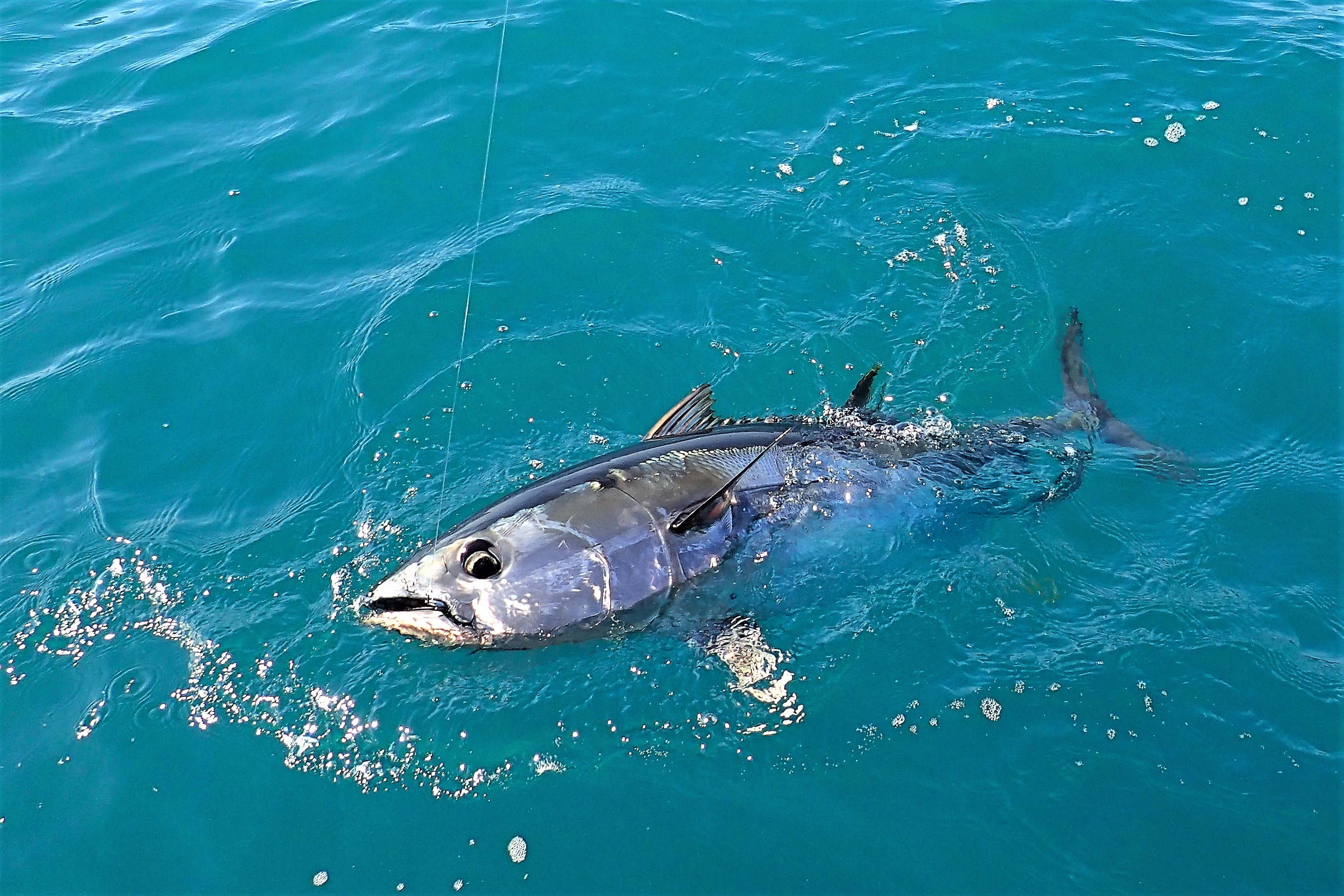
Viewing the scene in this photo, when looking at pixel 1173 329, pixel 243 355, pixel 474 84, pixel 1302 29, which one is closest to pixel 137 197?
pixel 243 355

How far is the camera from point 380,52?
45.1 ft

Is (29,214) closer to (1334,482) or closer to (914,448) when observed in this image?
(914,448)

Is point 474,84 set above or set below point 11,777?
above

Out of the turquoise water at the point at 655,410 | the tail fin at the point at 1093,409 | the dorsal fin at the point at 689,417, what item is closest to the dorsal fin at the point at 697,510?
the turquoise water at the point at 655,410

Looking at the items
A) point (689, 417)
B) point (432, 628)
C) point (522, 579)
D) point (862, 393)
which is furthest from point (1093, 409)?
point (432, 628)

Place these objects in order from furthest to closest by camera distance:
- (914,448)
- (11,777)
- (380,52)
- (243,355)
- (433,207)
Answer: (380,52)
(433,207)
(243,355)
(914,448)
(11,777)

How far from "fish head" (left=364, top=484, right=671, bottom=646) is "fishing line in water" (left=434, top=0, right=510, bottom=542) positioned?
1.67 ft

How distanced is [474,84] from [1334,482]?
11124 millimetres

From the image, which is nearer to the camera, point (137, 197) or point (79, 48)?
point (137, 197)

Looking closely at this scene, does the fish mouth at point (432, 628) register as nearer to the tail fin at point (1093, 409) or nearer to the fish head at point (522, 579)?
the fish head at point (522, 579)

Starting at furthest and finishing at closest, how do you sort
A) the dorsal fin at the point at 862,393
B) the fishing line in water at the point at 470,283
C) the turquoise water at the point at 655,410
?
1. the fishing line in water at the point at 470,283
2. the dorsal fin at the point at 862,393
3. the turquoise water at the point at 655,410

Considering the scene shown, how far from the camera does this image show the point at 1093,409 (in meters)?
8.90

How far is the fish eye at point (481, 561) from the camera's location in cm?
640

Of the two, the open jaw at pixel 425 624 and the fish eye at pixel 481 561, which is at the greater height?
the fish eye at pixel 481 561
